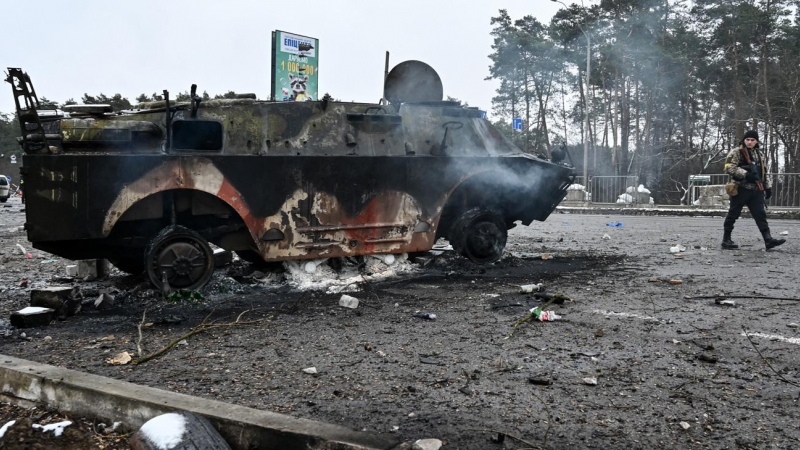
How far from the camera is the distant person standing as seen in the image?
9680mm

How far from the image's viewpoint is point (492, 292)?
656 cm

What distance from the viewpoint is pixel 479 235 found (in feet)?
26.7

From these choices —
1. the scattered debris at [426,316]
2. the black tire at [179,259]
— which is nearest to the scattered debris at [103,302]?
the black tire at [179,259]

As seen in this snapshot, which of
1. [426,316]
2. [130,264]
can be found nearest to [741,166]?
[426,316]

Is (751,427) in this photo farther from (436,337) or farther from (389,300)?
(389,300)

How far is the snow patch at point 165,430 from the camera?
2.63m

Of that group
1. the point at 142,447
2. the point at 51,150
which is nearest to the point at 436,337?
the point at 142,447

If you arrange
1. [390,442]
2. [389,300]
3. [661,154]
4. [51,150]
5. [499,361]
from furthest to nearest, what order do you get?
1. [661,154]
2. [389,300]
3. [51,150]
4. [499,361]
5. [390,442]

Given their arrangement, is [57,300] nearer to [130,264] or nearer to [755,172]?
[130,264]

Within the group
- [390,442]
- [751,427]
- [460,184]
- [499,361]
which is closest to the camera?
[390,442]

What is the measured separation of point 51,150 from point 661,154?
36.4 meters

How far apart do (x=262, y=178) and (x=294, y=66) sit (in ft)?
29.4

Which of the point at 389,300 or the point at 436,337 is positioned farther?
the point at 389,300

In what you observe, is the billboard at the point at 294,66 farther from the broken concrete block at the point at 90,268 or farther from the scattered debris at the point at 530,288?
the scattered debris at the point at 530,288
